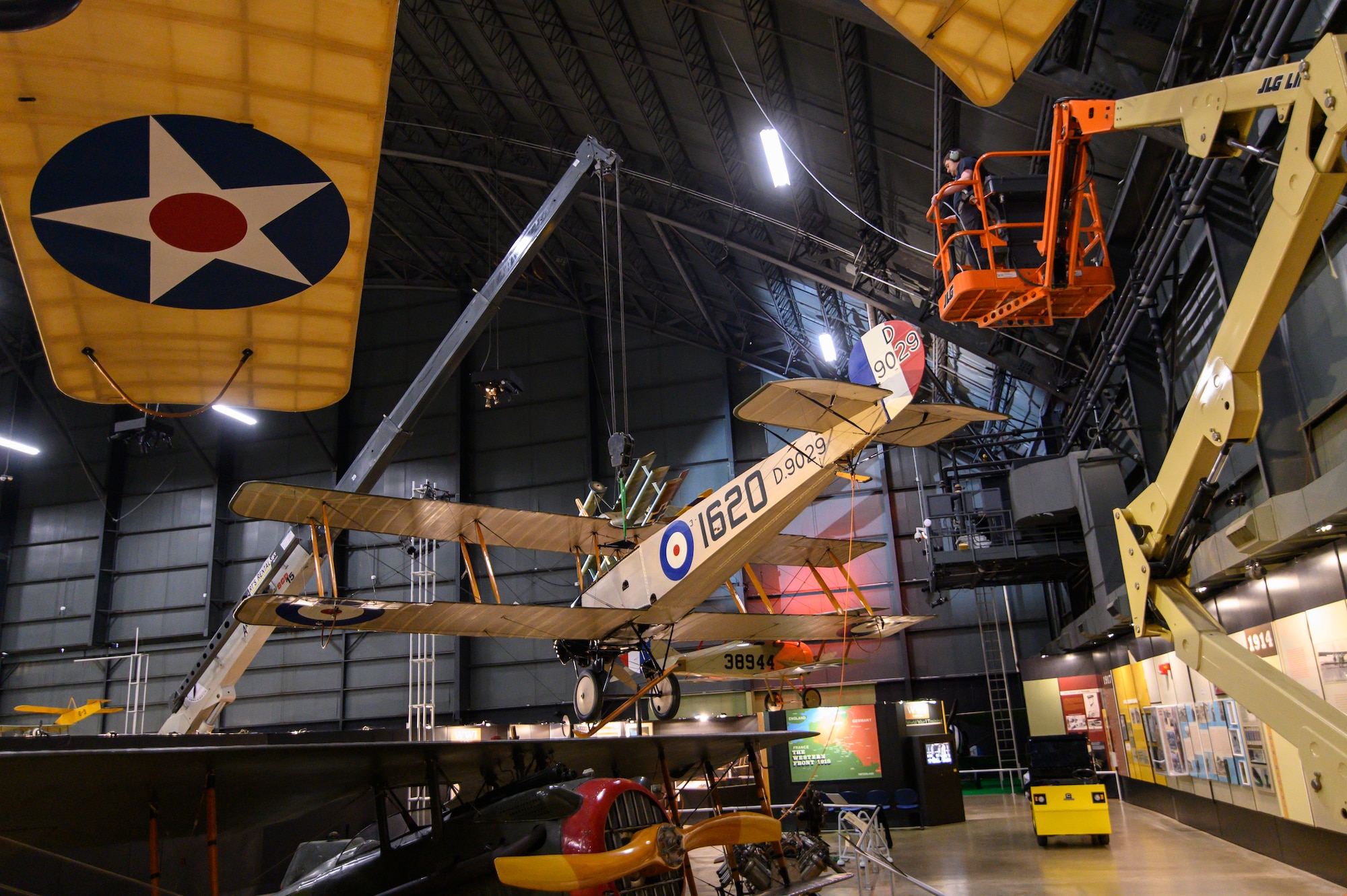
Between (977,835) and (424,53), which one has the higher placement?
(424,53)

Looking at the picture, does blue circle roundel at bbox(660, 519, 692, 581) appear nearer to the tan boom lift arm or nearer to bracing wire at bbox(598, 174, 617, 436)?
bracing wire at bbox(598, 174, 617, 436)

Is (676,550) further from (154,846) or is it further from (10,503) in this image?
(10,503)

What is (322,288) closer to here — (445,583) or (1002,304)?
(1002,304)

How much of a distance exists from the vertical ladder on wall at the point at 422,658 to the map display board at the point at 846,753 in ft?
23.4

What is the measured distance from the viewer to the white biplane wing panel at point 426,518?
8695 mm

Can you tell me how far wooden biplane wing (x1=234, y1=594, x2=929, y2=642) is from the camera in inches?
325

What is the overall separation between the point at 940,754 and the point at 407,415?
37.2ft

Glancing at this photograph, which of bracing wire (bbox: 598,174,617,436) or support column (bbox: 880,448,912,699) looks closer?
bracing wire (bbox: 598,174,617,436)

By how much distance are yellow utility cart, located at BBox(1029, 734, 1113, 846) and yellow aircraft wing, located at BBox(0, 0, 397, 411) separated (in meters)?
11.7

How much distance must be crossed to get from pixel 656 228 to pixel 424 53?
5892mm

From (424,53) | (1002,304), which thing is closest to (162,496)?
(424,53)

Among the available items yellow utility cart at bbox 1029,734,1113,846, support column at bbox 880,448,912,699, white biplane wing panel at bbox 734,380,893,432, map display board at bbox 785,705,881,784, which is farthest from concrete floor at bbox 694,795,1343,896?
support column at bbox 880,448,912,699

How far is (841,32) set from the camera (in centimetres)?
1069

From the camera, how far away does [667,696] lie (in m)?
11.2
